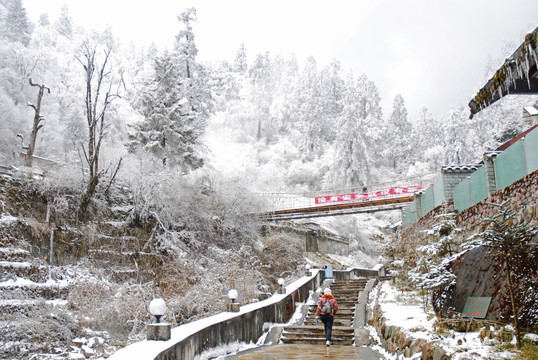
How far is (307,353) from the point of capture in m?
9.84

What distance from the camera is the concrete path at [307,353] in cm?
917

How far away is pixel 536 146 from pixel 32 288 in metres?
14.0

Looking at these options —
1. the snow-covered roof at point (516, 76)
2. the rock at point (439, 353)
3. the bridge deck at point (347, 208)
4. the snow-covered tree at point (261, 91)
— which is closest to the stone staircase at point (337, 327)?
the rock at point (439, 353)

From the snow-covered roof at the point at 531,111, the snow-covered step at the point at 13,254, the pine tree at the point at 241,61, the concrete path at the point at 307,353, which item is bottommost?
the concrete path at the point at 307,353

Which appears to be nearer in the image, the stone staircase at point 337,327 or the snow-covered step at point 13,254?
the stone staircase at point 337,327

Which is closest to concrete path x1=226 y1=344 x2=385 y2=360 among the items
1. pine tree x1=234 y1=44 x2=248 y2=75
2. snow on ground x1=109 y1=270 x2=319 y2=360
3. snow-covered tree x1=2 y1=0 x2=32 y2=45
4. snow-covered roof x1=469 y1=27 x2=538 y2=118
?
snow on ground x1=109 y1=270 x2=319 y2=360

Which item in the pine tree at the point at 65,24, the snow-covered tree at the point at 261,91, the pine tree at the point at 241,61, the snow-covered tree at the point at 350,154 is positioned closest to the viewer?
the snow-covered tree at the point at 350,154

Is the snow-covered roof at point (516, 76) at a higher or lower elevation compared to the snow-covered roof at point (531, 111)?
lower

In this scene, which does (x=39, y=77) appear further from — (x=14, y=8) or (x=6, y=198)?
(x=6, y=198)

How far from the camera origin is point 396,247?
1897 centimetres

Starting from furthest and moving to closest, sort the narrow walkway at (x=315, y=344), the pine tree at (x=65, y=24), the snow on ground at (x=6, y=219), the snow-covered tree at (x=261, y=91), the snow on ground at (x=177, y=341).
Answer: the pine tree at (x=65, y=24) → the snow-covered tree at (x=261, y=91) → the snow on ground at (x=6, y=219) → the narrow walkway at (x=315, y=344) → the snow on ground at (x=177, y=341)

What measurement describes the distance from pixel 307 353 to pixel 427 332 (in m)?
3.36

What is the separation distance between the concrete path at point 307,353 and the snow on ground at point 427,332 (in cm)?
43

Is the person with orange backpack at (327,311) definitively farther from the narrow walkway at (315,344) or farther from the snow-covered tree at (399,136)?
the snow-covered tree at (399,136)
